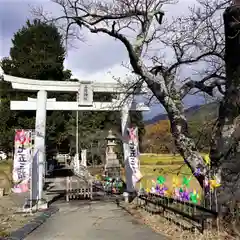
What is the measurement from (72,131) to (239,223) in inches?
1199

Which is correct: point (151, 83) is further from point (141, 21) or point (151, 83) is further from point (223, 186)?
point (223, 186)

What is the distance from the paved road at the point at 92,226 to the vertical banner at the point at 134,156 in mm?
1799

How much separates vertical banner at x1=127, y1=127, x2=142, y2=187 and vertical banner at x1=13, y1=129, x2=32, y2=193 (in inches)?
163

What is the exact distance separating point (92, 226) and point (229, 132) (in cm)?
453

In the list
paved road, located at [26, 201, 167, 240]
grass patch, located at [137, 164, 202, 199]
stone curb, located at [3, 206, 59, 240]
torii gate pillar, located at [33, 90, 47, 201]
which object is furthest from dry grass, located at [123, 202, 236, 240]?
torii gate pillar, located at [33, 90, 47, 201]

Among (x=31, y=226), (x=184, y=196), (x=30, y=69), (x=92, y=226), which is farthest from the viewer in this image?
(x=30, y=69)

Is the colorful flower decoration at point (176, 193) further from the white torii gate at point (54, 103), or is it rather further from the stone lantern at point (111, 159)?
the stone lantern at point (111, 159)

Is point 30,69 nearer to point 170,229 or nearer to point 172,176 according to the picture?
point 172,176

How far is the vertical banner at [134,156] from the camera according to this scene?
15.2 m

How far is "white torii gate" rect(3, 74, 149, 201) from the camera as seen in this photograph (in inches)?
572

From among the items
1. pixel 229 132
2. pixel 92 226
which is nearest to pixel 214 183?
pixel 229 132

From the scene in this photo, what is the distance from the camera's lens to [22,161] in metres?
13.2

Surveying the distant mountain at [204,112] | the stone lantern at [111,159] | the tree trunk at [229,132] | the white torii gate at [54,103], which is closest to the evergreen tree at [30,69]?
the stone lantern at [111,159]

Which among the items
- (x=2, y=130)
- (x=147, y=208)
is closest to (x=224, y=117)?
(x=147, y=208)
